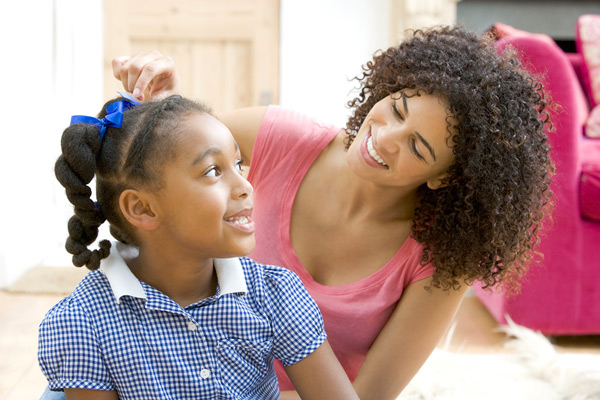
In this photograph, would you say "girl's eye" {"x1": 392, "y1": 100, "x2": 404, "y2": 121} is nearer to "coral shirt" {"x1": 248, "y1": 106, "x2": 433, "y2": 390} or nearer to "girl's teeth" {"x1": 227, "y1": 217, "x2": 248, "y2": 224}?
"coral shirt" {"x1": 248, "y1": 106, "x2": 433, "y2": 390}

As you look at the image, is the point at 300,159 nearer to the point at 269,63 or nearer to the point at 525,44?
the point at 525,44

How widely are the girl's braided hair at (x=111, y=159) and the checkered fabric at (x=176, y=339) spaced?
0.07 meters

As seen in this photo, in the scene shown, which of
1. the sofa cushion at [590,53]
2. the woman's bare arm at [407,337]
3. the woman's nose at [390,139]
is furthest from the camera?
the sofa cushion at [590,53]

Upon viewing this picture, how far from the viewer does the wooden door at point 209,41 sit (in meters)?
3.52

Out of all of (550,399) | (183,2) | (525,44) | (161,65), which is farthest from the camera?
(183,2)

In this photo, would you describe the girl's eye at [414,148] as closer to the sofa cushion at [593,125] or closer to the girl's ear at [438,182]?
the girl's ear at [438,182]

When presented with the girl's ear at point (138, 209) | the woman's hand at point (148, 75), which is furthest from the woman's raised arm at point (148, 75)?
the girl's ear at point (138, 209)

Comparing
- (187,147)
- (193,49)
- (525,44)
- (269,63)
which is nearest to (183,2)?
(193,49)

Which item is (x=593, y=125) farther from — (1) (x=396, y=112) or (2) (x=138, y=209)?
(2) (x=138, y=209)

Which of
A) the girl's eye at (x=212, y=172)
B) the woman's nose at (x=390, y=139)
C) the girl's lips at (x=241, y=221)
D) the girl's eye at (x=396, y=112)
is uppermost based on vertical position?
the girl's eye at (x=396, y=112)

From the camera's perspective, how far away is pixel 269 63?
359cm

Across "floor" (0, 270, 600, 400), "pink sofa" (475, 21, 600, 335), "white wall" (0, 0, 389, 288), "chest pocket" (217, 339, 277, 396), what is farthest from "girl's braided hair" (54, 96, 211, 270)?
"white wall" (0, 0, 389, 288)

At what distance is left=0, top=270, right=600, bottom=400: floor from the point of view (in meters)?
1.84

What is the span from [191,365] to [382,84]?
61 centimetres
